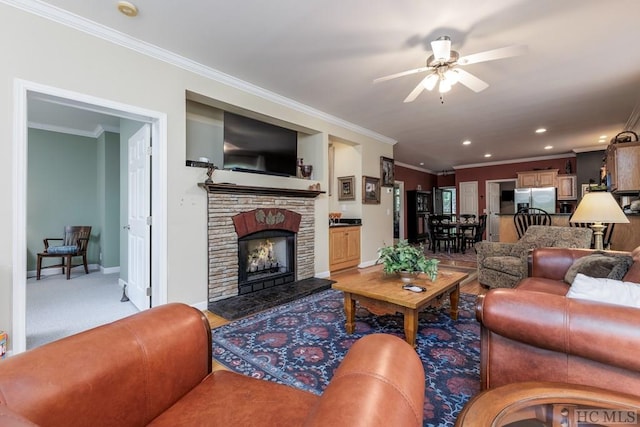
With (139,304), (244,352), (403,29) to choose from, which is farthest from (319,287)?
(403,29)

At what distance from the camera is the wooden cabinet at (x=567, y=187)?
24.1 ft

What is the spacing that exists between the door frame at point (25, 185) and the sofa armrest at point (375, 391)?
2648 millimetres

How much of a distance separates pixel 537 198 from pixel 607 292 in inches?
304

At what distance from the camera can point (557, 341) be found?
125 centimetres

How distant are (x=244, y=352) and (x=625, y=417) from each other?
205 cm

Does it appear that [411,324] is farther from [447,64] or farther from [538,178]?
[538,178]

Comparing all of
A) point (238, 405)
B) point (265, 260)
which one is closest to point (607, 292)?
point (238, 405)

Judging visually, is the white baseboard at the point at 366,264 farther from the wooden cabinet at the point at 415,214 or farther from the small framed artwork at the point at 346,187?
the wooden cabinet at the point at 415,214

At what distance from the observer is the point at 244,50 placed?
9.24 ft

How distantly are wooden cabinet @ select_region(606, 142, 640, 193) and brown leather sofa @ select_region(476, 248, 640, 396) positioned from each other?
354 cm

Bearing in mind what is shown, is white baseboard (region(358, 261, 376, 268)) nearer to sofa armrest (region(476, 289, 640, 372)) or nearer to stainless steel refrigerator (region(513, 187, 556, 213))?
sofa armrest (region(476, 289, 640, 372))

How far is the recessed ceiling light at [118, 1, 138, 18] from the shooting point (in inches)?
85.8

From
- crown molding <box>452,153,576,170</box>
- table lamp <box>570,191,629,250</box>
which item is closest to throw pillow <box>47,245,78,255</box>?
table lamp <box>570,191,629,250</box>

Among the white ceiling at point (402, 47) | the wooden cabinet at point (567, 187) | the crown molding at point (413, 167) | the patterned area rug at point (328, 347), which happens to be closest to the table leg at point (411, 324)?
the patterned area rug at point (328, 347)
